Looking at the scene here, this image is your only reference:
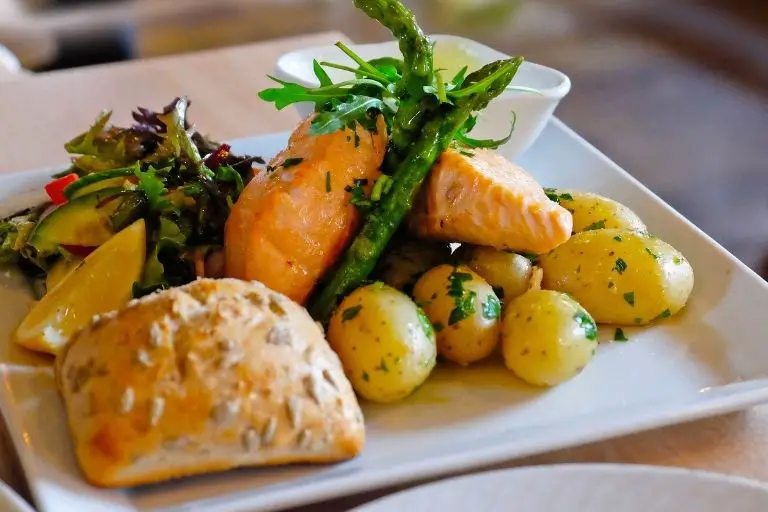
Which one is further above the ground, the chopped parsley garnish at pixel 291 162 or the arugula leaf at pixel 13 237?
the chopped parsley garnish at pixel 291 162

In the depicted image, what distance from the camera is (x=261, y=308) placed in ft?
3.79

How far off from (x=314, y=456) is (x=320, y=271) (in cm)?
39

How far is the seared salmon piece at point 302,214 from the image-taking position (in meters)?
1.36

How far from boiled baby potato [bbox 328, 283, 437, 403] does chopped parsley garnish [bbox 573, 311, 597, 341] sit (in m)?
0.23

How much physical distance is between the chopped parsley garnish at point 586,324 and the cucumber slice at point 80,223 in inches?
32.8

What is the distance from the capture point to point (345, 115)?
1358 millimetres

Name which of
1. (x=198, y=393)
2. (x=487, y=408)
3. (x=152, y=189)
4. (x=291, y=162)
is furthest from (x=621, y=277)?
(x=152, y=189)

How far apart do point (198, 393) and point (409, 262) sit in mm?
512

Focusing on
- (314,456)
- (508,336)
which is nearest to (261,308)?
(314,456)

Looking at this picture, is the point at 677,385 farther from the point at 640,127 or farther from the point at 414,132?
the point at 640,127

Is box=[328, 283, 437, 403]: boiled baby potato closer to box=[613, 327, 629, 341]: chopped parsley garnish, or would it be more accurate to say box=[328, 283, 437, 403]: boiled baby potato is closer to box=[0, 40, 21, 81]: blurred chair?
box=[613, 327, 629, 341]: chopped parsley garnish

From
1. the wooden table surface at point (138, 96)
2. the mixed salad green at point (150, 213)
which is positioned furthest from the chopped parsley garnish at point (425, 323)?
the wooden table surface at point (138, 96)

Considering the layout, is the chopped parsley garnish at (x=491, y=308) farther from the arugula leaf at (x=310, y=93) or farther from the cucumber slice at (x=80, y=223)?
the cucumber slice at (x=80, y=223)

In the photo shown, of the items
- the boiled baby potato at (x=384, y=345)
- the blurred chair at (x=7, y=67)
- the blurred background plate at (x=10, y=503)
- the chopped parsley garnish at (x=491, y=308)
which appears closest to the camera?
the blurred background plate at (x=10, y=503)
